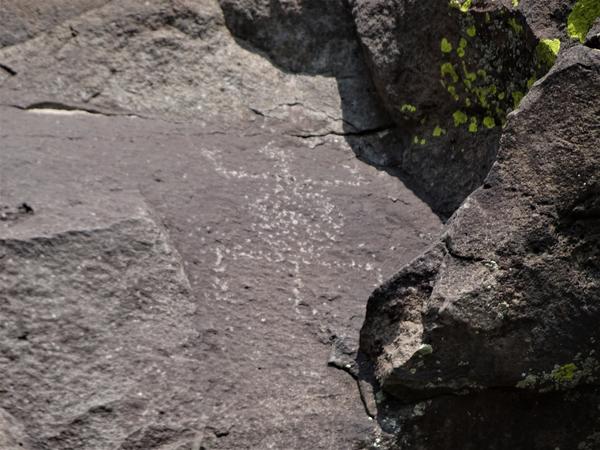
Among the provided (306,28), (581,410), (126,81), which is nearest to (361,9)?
(306,28)

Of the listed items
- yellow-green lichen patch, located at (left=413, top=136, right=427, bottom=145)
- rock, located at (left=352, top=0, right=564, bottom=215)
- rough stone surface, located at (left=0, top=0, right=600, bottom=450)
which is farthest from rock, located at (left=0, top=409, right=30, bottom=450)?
yellow-green lichen patch, located at (left=413, top=136, right=427, bottom=145)

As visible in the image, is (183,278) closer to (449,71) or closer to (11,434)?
(11,434)

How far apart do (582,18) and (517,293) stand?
0.64m

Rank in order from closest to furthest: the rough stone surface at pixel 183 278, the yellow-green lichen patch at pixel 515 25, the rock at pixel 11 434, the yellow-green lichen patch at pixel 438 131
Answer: the rock at pixel 11 434 → the rough stone surface at pixel 183 278 → the yellow-green lichen patch at pixel 515 25 → the yellow-green lichen patch at pixel 438 131

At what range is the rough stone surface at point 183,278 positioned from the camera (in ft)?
7.16

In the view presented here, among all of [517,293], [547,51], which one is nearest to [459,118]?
[547,51]

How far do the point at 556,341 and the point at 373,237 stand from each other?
63 centimetres

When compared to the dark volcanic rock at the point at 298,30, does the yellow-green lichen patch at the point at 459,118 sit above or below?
above

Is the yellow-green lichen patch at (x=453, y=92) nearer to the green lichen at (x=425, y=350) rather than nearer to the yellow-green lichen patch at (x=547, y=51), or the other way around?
the yellow-green lichen patch at (x=547, y=51)

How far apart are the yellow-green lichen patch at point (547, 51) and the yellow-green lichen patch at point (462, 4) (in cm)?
31

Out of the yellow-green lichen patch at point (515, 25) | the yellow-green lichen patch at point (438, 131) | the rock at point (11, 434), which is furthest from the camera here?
the yellow-green lichen patch at point (438, 131)

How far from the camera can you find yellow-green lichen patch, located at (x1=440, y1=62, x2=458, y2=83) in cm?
278

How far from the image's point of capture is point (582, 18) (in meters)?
2.35

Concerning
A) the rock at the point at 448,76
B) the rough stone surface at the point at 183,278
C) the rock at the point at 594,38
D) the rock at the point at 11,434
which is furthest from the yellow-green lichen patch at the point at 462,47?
the rock at the point at 11,434
